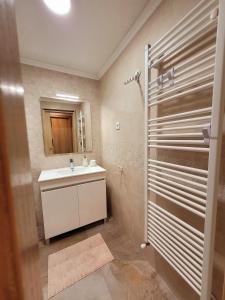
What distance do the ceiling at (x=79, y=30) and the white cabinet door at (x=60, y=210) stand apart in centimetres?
163

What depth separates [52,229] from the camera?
1.65 metres

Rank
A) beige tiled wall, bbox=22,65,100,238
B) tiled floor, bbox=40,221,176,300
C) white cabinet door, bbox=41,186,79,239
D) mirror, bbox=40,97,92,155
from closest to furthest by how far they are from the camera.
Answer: tiled floor, bbox=40,221,176,300
white cabinet door, bbox=41,186,79,239
beige tiled wall, bbox=22,65,100,238
mirror, bbox=40,97,92,155

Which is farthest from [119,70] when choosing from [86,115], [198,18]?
[198,18]

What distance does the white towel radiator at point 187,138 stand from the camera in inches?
25.4

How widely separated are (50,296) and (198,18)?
2168mm

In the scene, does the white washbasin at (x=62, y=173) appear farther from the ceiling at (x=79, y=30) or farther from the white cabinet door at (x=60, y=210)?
the ceiling at (x=79, y=30)

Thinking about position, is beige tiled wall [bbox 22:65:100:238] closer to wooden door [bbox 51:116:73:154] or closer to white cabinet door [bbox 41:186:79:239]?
wooden door [bbox 51:116:73:154]

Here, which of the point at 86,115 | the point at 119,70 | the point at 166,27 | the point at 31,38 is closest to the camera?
the point at 166,27

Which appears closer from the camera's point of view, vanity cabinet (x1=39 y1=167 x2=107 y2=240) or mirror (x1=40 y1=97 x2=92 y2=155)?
vanity cabinet (x1=39 y1=167 x2=107 y2=240)

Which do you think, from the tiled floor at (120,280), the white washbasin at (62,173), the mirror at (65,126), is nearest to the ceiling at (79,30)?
the mirror at (65,126)

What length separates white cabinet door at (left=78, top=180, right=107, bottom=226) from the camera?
182cm

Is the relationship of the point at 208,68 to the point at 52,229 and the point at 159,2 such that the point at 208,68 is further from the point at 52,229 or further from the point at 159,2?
the point at 52,229

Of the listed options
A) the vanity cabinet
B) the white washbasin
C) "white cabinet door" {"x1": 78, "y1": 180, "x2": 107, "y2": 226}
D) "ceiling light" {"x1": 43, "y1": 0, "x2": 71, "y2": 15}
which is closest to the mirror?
the white washbasin

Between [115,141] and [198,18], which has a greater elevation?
[198,18]
